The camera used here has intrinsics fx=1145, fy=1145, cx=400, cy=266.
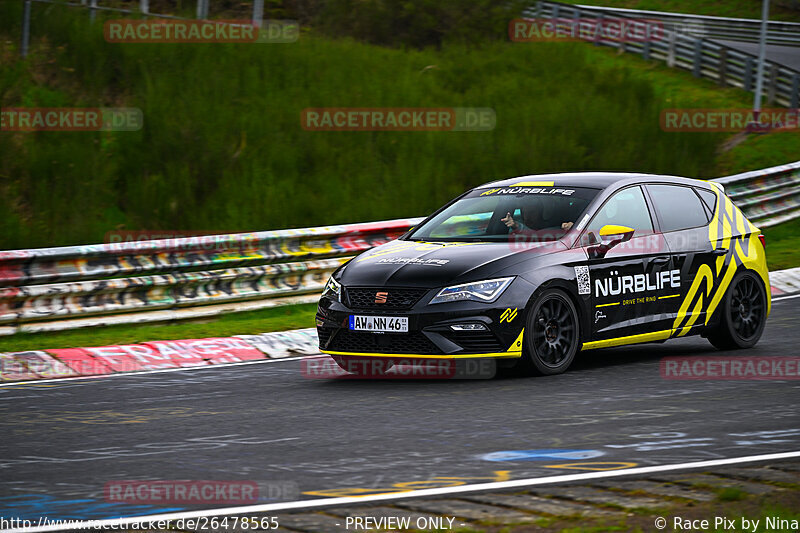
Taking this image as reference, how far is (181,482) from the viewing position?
19.1 ft

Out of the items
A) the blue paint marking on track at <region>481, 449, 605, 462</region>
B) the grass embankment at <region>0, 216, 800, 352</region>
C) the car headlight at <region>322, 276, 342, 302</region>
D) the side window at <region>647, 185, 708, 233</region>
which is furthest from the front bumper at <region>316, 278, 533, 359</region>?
the grass embankment at <region>0, 216, 800, 352</region>

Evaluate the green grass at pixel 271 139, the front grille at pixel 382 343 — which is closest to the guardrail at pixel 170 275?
the green grass at pixel 271 139

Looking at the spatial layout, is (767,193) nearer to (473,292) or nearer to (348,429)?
(473,292)

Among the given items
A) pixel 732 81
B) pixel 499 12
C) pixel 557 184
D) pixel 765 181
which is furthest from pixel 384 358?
pixel 732 81

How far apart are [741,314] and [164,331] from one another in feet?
19.1

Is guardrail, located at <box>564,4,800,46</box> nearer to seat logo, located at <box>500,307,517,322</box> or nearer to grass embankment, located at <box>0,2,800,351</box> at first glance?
grass embankment, located at <box>0,2,800,351</box>

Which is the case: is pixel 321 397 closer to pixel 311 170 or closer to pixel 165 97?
pixel 311 170

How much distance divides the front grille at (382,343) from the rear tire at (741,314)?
3.32 m

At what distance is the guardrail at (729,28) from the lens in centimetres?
4388

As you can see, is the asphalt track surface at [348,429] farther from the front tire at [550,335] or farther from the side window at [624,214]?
the side window at [624,214]

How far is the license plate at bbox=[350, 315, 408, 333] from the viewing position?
28.8 feet

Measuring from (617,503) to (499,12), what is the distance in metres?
27.1

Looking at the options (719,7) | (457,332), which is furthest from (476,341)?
(719,7)

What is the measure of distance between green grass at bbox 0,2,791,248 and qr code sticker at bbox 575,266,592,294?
7148 millimetres
